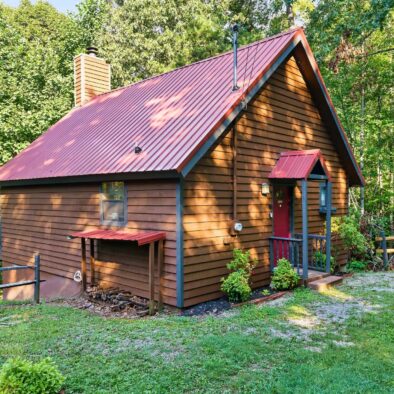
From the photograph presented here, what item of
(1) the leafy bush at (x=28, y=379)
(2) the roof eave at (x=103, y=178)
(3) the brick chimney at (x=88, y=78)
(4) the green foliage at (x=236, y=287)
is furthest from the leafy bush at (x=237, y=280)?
(3) the brick chimney at (x=88, y=78)

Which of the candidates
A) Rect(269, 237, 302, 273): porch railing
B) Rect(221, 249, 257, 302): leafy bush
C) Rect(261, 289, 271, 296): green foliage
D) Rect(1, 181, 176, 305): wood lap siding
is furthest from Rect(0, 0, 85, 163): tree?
Rect(261, 289, 271, 296): green foliage

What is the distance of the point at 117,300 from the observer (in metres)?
7.55

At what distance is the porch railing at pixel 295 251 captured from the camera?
27.7 ft

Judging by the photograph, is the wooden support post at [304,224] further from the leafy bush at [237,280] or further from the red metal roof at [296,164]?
the leafy bush at [237,280]

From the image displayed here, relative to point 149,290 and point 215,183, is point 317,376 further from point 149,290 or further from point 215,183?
point 215,183

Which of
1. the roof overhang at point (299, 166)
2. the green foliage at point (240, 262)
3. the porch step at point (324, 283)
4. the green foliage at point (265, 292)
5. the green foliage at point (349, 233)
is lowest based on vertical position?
the green foliage at point (265, 292)

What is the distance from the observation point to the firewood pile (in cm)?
720

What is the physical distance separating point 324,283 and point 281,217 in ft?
6.01

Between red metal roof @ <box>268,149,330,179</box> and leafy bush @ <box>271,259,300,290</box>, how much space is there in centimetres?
183

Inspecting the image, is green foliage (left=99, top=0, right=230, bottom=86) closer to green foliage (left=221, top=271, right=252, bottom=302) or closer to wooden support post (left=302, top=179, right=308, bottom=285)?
wooden support post (left=302, top=179, right=308, bottom=285)

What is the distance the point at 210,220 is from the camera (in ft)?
24.0

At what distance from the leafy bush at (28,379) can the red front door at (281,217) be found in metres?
6.04

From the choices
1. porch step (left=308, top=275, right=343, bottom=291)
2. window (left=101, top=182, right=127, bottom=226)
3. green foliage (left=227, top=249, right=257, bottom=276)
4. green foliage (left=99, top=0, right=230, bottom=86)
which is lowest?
porch step (left=308, top=275, right=343, bottom=291)

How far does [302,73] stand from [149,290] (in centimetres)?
646
